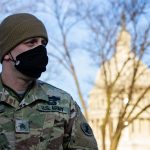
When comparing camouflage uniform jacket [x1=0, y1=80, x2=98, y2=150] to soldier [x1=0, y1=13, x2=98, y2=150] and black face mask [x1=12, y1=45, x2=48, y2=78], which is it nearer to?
soldier [x1=0, y1=13, x2=98, y2=150]

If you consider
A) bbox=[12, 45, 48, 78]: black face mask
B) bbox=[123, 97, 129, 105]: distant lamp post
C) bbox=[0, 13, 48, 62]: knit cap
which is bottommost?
bbox=[12, 45, 48, 78]: black face mask

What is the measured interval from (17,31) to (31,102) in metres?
0.43

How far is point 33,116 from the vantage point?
3.15m

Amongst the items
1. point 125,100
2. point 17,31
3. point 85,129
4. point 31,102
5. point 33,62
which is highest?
point 125,100

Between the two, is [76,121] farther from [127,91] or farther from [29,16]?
[127,91]

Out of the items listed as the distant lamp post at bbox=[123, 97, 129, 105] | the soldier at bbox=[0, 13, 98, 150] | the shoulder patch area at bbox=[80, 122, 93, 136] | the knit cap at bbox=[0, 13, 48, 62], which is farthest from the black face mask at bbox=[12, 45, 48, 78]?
the distant lamp post at bbox=[123, 97, 129, 105]

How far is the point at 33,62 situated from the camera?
3.18 m

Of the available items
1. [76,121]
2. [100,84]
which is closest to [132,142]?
[100,84]

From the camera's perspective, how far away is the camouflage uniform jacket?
3.08 metres

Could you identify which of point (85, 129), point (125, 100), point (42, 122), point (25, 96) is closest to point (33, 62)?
point (25, 96)

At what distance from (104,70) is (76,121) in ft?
63.3

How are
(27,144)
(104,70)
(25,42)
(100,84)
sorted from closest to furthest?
(27,144) → (25,42) → (104,70) → (100,84)

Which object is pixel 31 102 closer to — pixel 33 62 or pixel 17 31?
pixel 33 62

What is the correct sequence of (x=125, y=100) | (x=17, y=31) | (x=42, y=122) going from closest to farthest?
(x=42, y=122)
(x=17, y=31)
(x=125, y=100)
